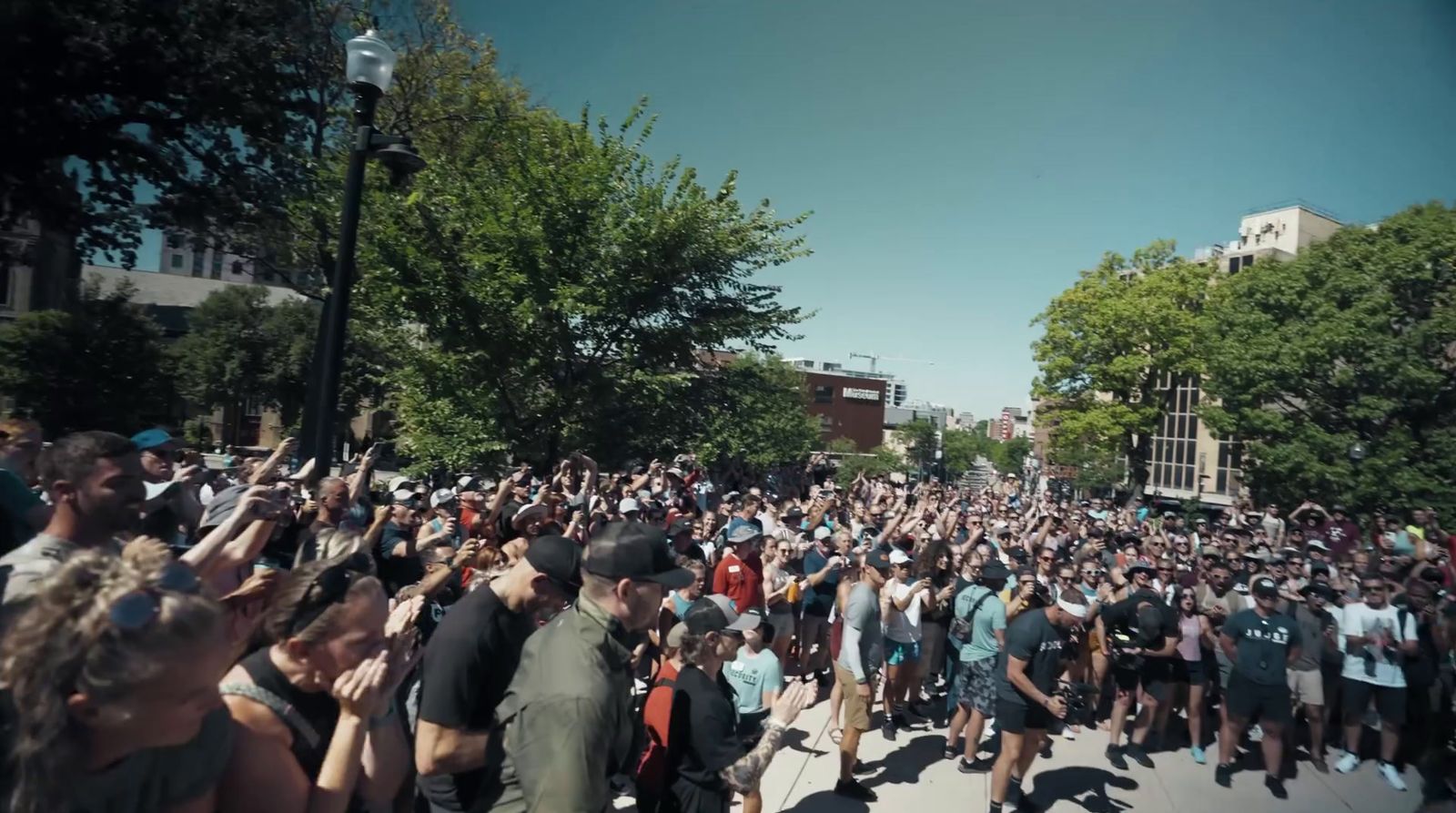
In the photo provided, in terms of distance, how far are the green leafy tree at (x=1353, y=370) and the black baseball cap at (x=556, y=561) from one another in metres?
23.3

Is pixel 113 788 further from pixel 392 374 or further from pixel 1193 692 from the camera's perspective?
pixel 392 374

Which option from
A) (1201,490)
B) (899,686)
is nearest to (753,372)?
(899,686)

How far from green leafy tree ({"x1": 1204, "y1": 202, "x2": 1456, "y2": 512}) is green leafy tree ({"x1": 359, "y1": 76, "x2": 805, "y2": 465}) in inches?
696

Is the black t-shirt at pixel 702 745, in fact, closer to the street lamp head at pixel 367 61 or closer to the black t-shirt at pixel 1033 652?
the black t-shirt at pixel 1033 652

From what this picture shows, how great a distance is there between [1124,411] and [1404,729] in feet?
91.5

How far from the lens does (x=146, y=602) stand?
4.99 ft

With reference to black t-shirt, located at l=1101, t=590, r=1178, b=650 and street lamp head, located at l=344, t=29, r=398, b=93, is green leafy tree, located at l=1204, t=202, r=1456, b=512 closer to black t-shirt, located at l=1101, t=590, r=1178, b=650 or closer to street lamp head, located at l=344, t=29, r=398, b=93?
black t-shirt, located at l=1101, t=590, r=1178, b=650

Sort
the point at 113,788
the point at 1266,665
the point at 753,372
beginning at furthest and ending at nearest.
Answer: the point at 753,372, the point at 1266,665, the point at 113,788

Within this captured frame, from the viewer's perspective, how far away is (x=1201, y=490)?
4078cm

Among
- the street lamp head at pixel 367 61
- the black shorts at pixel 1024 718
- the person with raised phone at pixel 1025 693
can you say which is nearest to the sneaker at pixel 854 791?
the person with raised phone at pixel 1025 693

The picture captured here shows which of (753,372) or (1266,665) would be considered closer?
(1266,665)

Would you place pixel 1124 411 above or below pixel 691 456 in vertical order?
above

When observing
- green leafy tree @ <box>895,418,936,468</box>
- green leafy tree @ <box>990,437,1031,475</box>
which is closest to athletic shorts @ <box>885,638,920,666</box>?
green leafy tree @ <box>895,418,936,468</box>

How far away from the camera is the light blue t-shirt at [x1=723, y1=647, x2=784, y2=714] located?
4.54 metres
